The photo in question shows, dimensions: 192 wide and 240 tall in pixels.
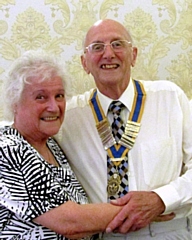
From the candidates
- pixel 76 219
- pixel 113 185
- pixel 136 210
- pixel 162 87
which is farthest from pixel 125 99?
pixel 76 219

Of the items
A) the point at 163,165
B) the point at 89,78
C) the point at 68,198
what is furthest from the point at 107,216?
the point at 89,78

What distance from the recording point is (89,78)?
2082mm

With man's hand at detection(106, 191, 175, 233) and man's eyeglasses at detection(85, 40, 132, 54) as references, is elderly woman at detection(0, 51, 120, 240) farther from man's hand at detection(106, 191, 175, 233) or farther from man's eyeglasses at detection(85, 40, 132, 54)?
man's eyeglasses at detection(85, 40, 132, 54)

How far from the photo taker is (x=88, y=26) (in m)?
2.07

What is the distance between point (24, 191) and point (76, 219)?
0.60ft

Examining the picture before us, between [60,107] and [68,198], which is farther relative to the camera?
[60,107]

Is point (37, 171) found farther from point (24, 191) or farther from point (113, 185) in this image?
point (113, 185)

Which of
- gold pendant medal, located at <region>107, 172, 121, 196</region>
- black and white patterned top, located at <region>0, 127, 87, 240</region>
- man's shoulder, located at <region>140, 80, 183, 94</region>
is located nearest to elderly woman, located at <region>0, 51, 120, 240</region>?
black and white patterned top, located at <region>0, 127, 87, 240</region>

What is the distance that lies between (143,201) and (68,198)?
29cm

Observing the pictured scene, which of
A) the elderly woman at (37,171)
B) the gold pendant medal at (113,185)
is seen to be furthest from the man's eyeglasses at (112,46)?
the gold pendant medal at (113,185)

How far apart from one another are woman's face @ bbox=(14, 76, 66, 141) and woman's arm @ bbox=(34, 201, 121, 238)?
29 cm

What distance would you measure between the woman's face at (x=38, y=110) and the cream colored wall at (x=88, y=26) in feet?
1.88

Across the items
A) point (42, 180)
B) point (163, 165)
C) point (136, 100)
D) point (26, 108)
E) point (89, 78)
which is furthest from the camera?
point (89, 78)

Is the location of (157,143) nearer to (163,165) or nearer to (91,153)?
(163,165)
